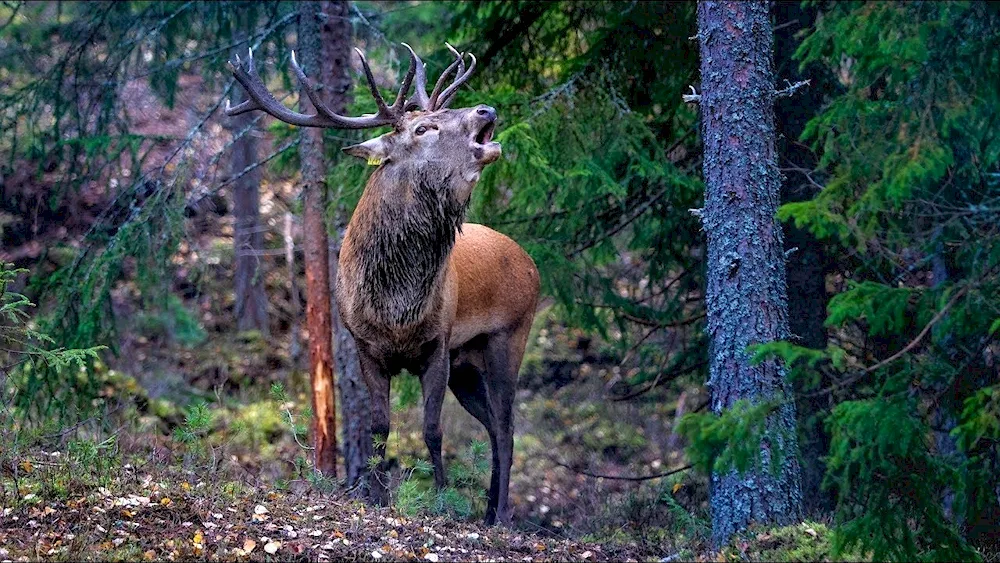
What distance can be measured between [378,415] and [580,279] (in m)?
3.35

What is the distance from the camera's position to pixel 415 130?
732 cm

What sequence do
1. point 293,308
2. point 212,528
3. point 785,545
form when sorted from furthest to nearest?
1. point 293,308
2. point 212,528
3. point 785,545

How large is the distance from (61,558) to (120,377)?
28.4 ft

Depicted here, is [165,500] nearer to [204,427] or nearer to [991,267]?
[204,427]

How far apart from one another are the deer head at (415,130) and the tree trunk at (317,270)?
1.88 meters

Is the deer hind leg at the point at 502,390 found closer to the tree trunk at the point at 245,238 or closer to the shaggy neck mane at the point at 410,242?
the shaggy neck mane at the point at 410,242

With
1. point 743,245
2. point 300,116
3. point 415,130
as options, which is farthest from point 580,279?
point 743,245

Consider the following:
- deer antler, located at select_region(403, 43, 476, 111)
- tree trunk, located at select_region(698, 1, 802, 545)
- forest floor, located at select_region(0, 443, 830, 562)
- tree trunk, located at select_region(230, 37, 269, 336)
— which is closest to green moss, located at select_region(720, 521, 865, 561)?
forest floor, located at select_region(0, 443, 830, 562)

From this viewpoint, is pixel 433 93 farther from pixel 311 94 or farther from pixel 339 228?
pixel 339 228

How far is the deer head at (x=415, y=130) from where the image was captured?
23.4 ft

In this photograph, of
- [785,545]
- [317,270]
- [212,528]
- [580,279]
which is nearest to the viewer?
[785,545]

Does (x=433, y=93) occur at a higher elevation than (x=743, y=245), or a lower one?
higher

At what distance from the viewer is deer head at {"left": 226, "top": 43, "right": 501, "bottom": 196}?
712 cm

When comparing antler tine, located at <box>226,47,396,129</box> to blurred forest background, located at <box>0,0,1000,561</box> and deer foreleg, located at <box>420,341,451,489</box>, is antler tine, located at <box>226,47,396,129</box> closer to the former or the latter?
blurred forest background, located at <box>0,0,1000,561</box>
